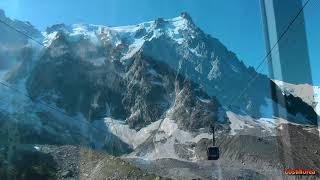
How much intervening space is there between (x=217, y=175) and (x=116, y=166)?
41.6 m

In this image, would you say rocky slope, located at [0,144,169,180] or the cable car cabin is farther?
rocky slope, located at [0,144,169,180]

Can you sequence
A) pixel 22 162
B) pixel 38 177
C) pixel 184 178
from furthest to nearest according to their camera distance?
pixel 184 178, pixel 22 162, pixel 38 177

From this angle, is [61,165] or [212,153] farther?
[61,165]

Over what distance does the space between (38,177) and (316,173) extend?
318 feet

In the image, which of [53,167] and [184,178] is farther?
[184,178]

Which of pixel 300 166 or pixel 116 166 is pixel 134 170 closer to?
pixel 116 166

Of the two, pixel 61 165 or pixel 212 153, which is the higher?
pixel 61 165

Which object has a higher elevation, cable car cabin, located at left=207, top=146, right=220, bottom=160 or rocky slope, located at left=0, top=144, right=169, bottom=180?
rocky slope, located at left=0, top=144, right=169, bottom=180

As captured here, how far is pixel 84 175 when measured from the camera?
169 metres

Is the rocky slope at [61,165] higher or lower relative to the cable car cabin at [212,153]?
higher

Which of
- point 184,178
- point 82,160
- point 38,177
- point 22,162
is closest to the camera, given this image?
point 38,177

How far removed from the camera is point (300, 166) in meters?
199

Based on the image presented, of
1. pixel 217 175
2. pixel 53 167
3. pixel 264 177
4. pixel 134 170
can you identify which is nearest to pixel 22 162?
pixel 53 167

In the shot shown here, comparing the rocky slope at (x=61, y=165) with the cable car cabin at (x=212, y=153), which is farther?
the rocky slope at (x=61, y=165)
